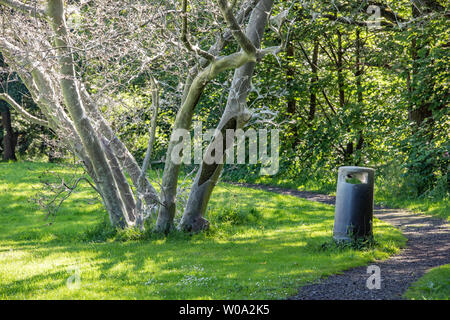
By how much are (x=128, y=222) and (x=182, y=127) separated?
243 cm

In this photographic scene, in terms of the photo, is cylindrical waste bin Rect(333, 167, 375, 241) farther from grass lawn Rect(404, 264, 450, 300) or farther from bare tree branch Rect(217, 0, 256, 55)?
bare tree branch Rect(217, 0, 256, 55)

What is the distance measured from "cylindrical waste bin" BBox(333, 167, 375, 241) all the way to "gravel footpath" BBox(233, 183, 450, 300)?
0.70m

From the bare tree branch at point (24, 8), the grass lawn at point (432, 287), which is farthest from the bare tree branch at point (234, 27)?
the grass lawn at point (432, 287)

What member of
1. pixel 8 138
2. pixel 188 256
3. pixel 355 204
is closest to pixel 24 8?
pixel 188 256

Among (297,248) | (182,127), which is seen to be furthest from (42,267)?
(297,248)

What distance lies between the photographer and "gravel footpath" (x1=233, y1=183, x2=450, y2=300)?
5.56 metres

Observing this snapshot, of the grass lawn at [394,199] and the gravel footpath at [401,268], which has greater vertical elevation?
the grass lawn at [394,199]

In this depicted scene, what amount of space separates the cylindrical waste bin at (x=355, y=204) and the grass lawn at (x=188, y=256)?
34cm

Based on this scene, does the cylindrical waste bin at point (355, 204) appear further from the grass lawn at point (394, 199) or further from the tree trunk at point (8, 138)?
the tree trunk at point (8, 138)

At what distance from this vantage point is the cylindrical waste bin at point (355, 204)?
786 cm

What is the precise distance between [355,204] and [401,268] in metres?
1.37

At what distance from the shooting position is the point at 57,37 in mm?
8453

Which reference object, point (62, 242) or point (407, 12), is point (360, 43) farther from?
point (62, 242)

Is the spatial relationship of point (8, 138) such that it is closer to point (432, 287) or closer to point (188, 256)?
point (188, 256)
